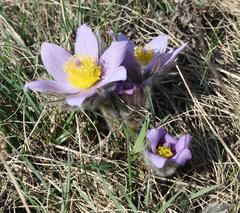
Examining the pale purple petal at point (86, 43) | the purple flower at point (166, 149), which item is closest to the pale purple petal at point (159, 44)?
the pale purple petal at point (86, 43)

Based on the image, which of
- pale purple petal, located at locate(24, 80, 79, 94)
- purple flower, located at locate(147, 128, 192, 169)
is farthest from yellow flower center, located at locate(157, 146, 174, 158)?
pale purple petal, located at locate(24, 80, 79, 94)

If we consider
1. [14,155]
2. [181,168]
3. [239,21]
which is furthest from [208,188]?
[239,21]

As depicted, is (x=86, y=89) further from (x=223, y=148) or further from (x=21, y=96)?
(x=223, y=148)

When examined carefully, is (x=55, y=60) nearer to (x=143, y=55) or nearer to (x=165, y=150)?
(x=143, y=55)

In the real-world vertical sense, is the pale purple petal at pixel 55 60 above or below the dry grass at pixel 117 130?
above

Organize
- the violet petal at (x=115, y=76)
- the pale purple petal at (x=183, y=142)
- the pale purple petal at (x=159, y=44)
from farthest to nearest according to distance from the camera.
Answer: the pale purple petal at (x=159, y=44)
the pale purple petal at (x=183, y=142)
the violet petal at (x=115, y=76)

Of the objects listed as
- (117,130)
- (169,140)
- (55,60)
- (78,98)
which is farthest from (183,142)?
(55,60)

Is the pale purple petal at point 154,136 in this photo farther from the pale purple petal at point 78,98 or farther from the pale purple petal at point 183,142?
the pale purple petal at point 78,98
